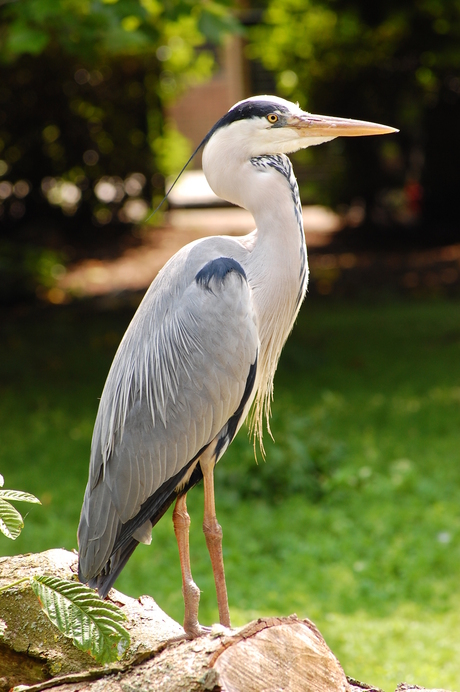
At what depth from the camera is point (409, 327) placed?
974 centimetres

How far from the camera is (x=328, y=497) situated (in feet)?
18.6

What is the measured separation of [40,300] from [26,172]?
8.39ft

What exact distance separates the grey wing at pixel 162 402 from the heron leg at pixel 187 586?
8 centimetres

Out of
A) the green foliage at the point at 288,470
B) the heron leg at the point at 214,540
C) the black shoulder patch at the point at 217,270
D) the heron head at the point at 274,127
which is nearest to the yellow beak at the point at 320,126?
the heron head at the point at 274,127

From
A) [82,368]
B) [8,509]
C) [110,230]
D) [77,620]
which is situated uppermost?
[110,230]

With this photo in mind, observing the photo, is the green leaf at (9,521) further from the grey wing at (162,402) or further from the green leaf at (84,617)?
the grey wing at (162,402)

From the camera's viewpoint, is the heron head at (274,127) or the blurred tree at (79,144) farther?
the blurred tree at (79,144)

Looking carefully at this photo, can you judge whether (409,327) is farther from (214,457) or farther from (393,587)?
(214,457)

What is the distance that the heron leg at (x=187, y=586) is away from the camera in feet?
9.02

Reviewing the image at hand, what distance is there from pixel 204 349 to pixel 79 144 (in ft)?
35.1

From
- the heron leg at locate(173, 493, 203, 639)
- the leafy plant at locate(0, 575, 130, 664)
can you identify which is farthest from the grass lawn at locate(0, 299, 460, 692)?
the leafy plant at locate(0, 575, 130, 664)

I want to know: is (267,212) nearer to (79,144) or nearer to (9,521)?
(9,521)

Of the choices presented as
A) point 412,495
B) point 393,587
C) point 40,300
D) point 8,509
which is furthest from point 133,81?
point 8,509

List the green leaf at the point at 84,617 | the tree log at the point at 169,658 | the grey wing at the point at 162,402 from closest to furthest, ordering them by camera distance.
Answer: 1. the tree log at the point at 169,658
2. the green leaf at the point at 84,617
3. the grey wing at the point at 162,402
